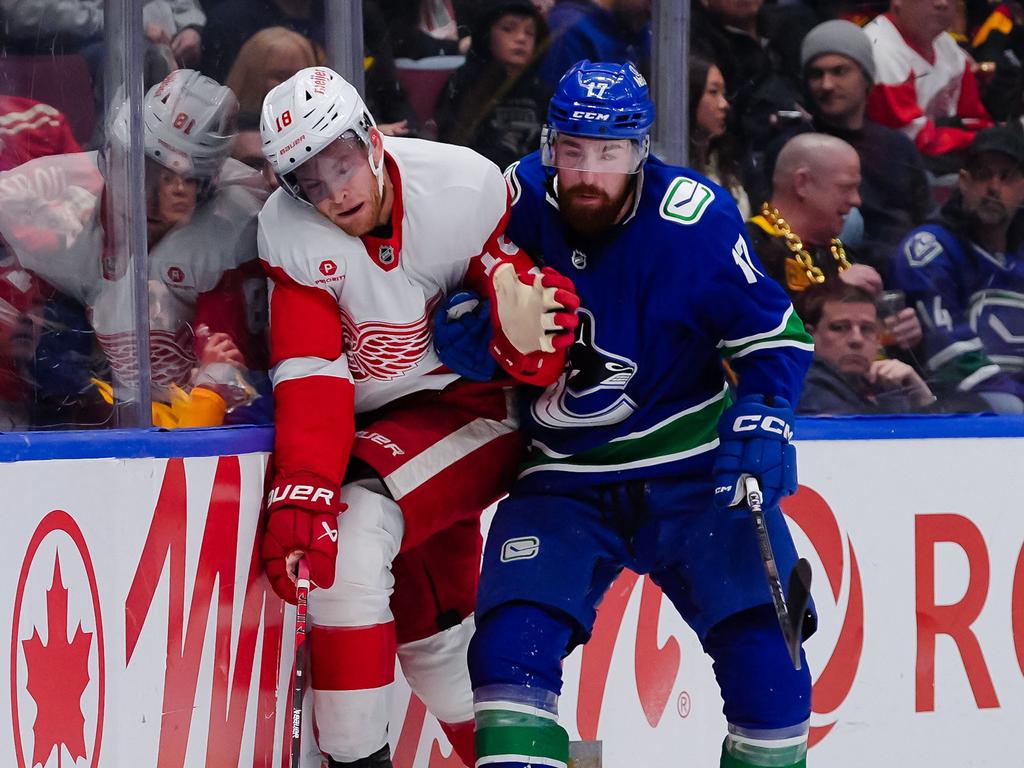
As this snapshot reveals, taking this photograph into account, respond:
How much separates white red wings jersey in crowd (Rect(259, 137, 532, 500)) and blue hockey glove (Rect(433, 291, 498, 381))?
3 centimetres

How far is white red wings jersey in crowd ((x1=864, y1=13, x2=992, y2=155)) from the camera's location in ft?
12.1

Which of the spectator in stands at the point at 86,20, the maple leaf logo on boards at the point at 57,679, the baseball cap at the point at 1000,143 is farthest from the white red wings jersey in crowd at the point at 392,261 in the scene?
the baseball cap at the point at 1000,143

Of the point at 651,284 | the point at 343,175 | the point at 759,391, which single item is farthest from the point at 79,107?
the point at 759,391

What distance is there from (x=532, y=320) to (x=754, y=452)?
16.4 inches

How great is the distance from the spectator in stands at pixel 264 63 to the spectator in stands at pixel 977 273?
5.09 feet

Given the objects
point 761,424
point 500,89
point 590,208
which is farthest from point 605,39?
point 761,424

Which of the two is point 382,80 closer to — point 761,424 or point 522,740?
point 761,424

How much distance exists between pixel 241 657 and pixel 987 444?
1897 millimetres

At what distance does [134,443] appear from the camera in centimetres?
240

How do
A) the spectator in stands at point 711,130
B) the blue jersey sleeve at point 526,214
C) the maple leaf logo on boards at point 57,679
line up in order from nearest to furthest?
the maple leaf logo on boards at point 57,679
the blue jersey sleeve at point 526,214
the spectator in stands at point 711,130

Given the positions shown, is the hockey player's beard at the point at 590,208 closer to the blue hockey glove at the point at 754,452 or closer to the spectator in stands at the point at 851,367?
the blue hockey glove at the point at 754,452

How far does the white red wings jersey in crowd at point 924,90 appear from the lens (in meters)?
3.70

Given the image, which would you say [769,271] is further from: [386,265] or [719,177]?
[386,265]

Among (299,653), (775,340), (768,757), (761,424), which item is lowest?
(768,757)
